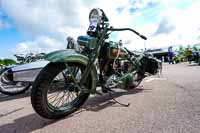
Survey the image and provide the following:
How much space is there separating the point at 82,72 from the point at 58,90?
1.53 ft

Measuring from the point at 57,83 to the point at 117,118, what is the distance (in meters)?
0.98

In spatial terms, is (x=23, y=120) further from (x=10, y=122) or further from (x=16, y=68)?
(x=16, y=68)

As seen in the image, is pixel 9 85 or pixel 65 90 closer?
pixel 65 90

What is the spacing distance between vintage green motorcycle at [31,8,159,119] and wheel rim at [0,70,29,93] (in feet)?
8.09

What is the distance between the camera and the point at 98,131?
95.4 inches

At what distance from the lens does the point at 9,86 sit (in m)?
5.53

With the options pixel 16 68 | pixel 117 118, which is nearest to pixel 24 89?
pixel 16 68

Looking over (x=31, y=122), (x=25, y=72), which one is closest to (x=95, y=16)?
(x=31, y=122)

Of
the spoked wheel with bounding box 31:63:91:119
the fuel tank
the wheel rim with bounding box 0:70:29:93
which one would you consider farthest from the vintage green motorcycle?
the wheel rim with bounding box 0:70:29:93

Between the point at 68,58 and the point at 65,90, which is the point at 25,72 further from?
the point at 68,58

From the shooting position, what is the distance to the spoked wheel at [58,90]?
2.64 metres

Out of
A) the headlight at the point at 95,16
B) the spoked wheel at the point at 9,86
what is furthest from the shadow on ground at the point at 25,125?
the spoked wheel at the point at 9,86

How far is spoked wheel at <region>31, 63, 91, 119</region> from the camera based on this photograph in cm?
264

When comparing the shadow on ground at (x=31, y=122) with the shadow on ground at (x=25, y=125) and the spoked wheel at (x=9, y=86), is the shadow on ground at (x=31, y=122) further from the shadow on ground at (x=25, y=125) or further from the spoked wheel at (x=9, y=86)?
the spoked wheel at (x=9, y=86)
